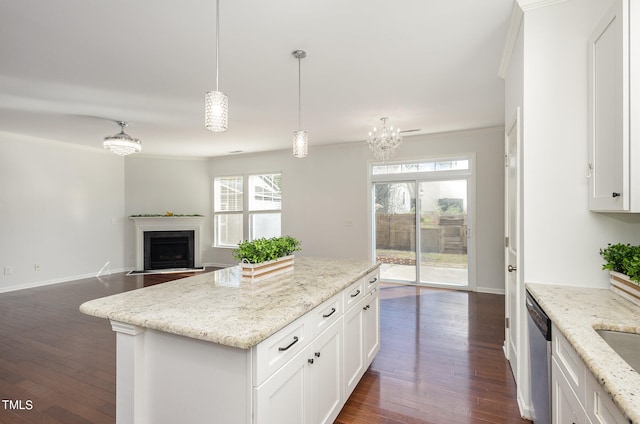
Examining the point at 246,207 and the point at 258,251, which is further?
the point at 246,207

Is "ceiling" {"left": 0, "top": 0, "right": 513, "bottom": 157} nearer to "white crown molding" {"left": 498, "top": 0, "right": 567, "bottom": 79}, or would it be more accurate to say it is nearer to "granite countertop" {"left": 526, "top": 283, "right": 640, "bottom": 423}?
"white crown molding" {"left": 498, "top": 0, "right": 567, "bottom": 79}

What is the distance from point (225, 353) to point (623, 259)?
2000 mm

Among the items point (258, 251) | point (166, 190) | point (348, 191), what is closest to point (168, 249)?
point (166, 190)

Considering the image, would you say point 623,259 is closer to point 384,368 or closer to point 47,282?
point 384,368

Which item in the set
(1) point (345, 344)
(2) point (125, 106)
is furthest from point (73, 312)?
(1) point (345, 344)

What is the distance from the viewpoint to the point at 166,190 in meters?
7.18

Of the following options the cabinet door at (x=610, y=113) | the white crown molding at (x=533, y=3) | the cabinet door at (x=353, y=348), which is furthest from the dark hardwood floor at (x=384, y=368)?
the white crown molding at (x=533, y=3)

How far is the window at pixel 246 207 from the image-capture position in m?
7.00

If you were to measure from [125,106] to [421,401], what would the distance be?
4.47 meters

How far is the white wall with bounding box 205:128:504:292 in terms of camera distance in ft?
16.3

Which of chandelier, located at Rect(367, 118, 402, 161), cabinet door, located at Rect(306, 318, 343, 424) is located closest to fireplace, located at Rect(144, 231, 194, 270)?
chandelier, located at Rect(367, 118, 402, 161)

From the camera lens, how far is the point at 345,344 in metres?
1.98

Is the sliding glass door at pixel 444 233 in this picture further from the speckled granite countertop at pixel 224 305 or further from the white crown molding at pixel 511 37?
the speckled granite countertop at pixel 224 305

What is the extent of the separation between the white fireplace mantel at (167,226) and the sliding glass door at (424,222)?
163 inches
